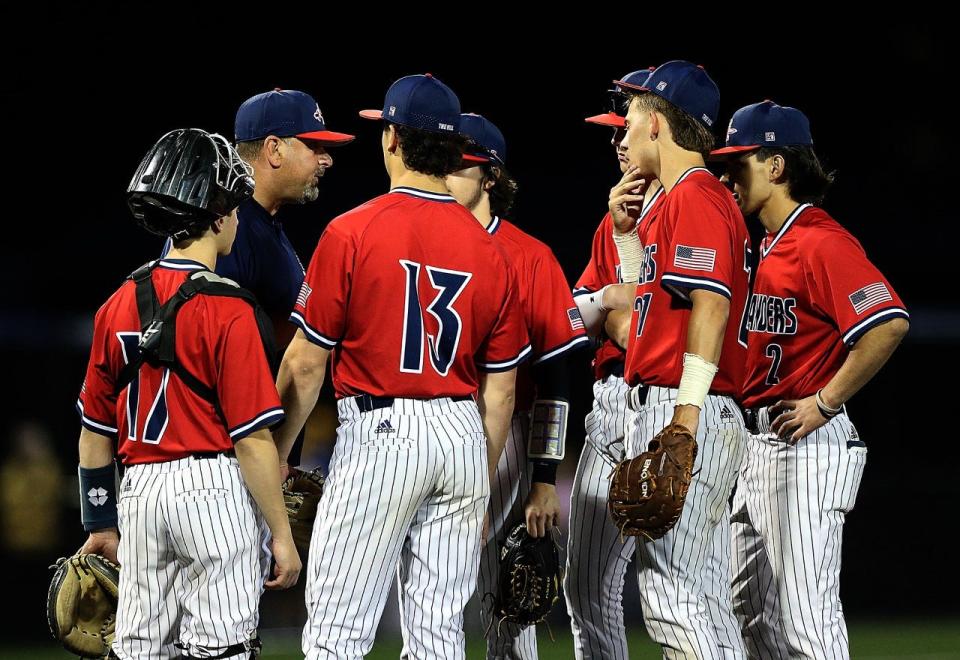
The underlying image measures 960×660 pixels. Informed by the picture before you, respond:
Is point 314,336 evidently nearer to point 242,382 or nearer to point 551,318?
point 242,382

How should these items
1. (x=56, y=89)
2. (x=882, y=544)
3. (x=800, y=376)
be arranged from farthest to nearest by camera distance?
(x=56, y=89), (x=882, y=544), (x=800, y=376)

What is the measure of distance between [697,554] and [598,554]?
1.80ft

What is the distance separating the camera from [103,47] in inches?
560

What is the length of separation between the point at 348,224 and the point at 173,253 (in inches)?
18.7

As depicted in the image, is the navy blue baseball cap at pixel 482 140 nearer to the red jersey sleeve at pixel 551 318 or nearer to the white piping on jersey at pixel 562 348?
Result: the red jersey sleeve at pixel 551 318

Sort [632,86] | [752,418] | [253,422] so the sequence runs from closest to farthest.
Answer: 1. [253,422]
2. [632,86]
3. [752,418]

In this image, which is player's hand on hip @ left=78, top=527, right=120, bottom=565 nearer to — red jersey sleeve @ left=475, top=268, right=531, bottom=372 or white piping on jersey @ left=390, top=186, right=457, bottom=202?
red jersey sleeve @ left=475, top=268, right=531, bottom=372

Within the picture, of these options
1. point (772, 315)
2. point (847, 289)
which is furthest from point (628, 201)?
point (847, 289)

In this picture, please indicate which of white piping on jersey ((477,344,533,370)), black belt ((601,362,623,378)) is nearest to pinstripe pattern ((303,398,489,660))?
white piping on jersey ((477,344,533,370))

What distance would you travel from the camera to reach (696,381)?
3129mm

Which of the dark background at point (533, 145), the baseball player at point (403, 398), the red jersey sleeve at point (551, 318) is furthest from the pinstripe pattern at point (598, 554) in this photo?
the dark background at point (533, 145)

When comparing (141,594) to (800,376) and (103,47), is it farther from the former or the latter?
(103,47)
